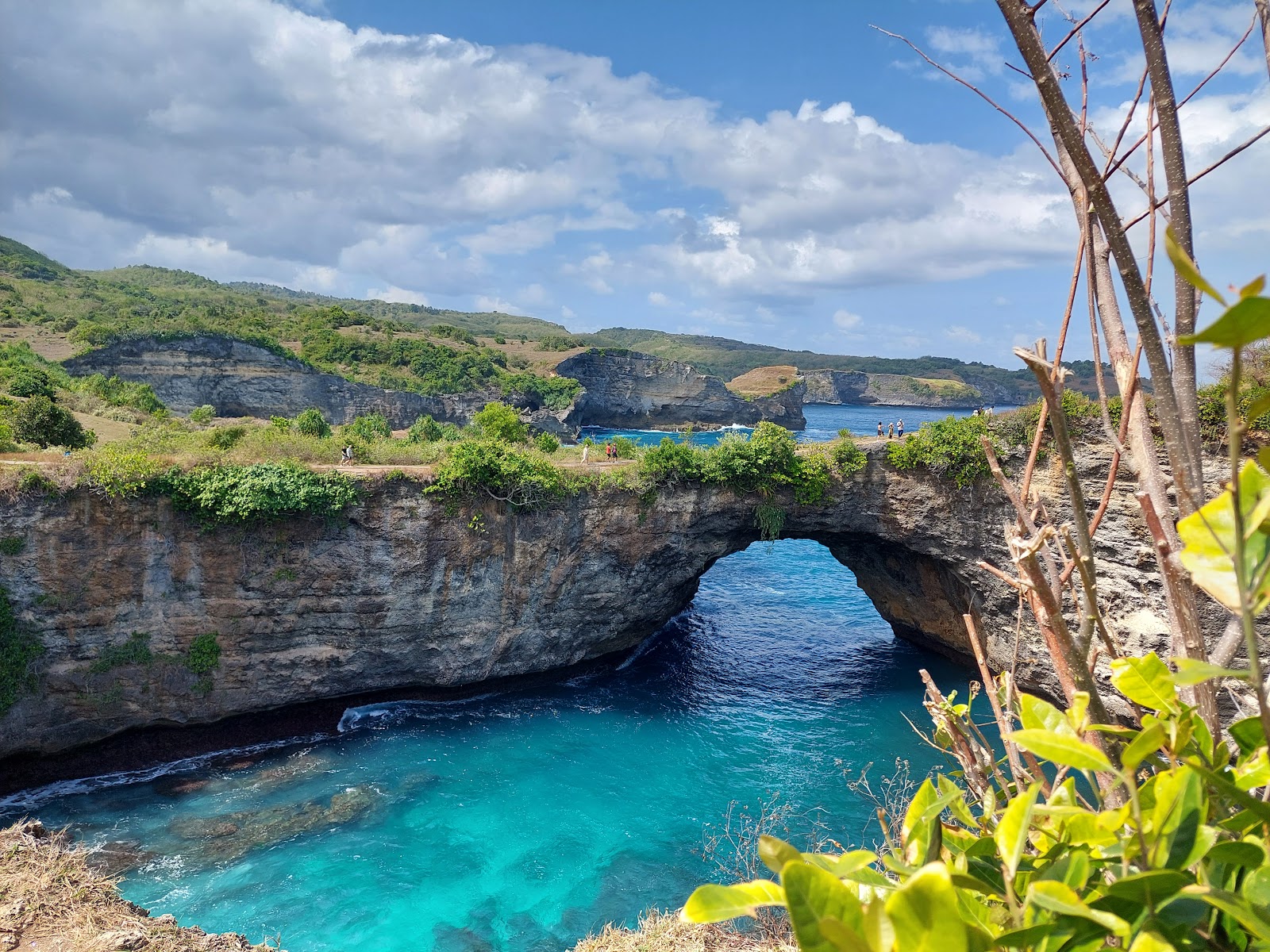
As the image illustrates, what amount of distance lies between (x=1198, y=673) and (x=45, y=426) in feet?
80.3

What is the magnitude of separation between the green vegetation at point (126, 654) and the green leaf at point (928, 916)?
1585cm

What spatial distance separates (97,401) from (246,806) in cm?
2568

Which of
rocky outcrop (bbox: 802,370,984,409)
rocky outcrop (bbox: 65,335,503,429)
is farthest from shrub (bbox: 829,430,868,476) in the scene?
rocky outcrop (bbox: 802,370,984,409)

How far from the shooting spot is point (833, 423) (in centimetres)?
8419

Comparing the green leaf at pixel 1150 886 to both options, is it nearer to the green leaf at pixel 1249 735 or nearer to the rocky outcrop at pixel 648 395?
the green leaf at pixel 1249 735

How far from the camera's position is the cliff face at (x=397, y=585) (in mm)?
12859

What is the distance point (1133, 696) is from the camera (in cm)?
157

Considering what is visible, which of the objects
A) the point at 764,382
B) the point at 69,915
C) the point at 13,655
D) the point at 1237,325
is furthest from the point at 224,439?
the point at 764,382

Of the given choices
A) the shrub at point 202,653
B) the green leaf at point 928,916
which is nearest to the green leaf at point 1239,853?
the green leaf at point 928,916

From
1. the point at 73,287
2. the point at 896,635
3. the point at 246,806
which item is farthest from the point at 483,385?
the point at 246,806

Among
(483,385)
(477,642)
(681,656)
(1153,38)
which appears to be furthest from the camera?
(483,385)

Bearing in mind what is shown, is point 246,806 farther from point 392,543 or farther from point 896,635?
point 896,635

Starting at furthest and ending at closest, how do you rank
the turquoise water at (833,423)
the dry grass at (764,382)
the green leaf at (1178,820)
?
the dry grass at (764,382) < the turquoise water at (833,423) < the green leaf at (1178,820)

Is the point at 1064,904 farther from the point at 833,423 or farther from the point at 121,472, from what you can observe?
the point at 833,423
